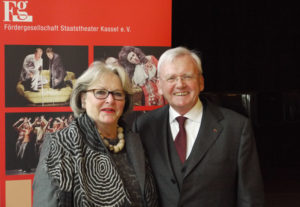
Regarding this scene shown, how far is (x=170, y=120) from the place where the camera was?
2.20 metres

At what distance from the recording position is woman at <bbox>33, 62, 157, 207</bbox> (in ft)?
5.44

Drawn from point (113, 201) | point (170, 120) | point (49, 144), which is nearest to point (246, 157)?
point (170, 120)

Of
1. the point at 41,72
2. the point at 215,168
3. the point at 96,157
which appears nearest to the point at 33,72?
the point at 41,72

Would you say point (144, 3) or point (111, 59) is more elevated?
point (144, 3)

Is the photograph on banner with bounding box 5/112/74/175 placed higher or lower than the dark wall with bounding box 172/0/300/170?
lower

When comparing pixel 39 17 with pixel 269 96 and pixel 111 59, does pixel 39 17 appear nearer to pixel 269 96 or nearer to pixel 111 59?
pixel 111 59

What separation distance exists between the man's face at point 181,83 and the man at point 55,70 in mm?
831

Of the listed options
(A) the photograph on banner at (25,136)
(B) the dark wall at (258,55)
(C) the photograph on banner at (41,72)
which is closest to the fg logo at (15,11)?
(C) the photograph on banner at (41,72)

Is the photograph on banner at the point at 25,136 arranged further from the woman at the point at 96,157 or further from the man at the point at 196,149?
the man at the point at 196,149

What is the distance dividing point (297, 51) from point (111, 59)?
244 inches

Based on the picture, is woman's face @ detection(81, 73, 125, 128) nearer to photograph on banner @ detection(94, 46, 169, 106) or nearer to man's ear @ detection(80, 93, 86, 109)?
man's ear @ detection(80, 93, 86, 109)

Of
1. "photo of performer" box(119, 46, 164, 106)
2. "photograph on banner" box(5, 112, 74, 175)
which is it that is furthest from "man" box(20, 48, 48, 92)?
"photo of performer" box(119, 46, 164, 106)

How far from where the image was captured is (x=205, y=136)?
2.05m

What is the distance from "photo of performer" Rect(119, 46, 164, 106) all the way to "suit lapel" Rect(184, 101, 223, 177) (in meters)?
0.69
